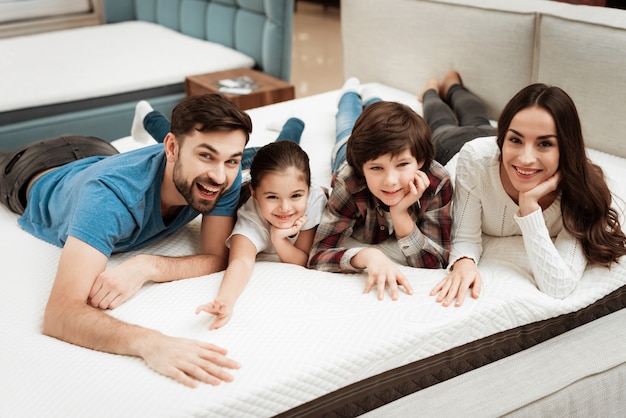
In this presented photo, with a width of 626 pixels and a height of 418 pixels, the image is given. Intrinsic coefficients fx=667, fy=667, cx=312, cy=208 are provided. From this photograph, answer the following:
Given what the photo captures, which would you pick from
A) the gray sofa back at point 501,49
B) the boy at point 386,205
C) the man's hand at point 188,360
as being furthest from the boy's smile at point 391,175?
the gray sofa back at point 501,49

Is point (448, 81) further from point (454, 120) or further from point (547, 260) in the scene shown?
point (547, 260)

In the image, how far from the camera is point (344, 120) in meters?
2.20

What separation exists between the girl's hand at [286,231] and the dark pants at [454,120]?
2.00 feet

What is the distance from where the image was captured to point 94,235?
4.43ft

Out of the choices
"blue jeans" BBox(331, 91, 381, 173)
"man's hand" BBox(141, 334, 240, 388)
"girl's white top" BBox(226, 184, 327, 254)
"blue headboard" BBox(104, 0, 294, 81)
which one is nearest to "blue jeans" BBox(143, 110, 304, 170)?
"blue jeans" BBox(331, 91, 381, 173)

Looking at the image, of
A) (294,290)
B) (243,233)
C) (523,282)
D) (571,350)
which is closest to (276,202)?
(243,233)

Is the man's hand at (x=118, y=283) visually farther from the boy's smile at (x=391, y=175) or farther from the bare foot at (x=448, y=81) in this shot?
the bare foot at (x=448, y=81)

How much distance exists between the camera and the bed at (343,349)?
1.16 m

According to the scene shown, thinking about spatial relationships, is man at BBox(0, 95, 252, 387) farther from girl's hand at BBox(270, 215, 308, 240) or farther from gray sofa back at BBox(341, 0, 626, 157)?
gray sofa back at BBox(341, 0, 626, 157)

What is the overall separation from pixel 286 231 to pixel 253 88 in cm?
165

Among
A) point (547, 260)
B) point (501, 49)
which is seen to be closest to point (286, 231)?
point (547, 260)

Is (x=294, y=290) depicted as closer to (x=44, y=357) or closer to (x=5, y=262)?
(x=44, y=357)

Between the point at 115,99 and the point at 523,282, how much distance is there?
225cm

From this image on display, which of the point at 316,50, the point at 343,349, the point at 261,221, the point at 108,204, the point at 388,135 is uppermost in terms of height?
the point at 388,135
